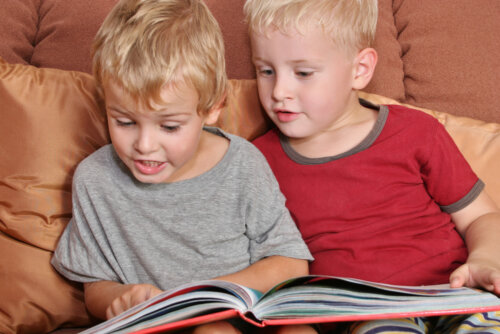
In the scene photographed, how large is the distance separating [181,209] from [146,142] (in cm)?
22

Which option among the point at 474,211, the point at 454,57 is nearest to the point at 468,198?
the point at 474,211

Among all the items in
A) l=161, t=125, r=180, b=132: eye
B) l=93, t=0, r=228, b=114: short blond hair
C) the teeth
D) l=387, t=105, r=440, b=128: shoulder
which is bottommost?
the teeth

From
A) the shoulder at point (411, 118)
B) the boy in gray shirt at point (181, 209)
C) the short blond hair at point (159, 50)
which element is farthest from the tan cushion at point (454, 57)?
the short blond hair at point (159, 50)

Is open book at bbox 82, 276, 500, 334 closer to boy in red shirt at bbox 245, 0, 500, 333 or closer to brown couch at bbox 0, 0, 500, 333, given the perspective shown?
boy in red shirt at bbox 245, 0, 500, 333

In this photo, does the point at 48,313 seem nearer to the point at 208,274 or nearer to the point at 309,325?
the point at 208,274

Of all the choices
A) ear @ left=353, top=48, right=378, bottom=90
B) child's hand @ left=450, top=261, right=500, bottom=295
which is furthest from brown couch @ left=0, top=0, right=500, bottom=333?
child's hand @ left=450, top=261, right=500, bottom=295

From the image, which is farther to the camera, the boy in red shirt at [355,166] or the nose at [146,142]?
the boy in red shirt at [355,166]

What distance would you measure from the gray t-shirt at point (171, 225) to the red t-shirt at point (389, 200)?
0.33 ft

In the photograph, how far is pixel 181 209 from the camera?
48.1 inches

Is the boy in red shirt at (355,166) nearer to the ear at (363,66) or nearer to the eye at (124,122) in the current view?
the ear at (363,66)

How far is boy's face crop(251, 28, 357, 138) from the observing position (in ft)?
4.03

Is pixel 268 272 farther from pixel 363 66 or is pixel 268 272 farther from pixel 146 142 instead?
pixel 363 66

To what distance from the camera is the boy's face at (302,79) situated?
4.03 ft

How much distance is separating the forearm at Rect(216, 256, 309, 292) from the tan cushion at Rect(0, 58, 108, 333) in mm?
422
